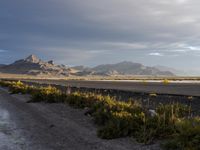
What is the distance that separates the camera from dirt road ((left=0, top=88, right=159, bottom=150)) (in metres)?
10.7

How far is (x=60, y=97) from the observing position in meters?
24.2

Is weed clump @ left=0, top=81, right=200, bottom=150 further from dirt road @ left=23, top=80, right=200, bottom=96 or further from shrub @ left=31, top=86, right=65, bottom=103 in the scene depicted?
dirt road @ left=23, top=80, right=200, bottom=96

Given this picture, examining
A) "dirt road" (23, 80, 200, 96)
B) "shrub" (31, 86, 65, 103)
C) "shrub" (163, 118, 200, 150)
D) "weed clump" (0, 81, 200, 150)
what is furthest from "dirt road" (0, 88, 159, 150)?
"dirt road" (23, 80, 200, 96)

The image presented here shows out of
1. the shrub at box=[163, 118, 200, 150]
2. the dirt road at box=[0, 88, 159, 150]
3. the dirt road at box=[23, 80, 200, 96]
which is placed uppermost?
the dirt road at box=[23, 80, 200, 96]

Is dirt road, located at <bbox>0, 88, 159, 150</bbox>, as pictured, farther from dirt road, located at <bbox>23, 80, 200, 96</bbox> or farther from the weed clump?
dirt road, located at <bbox>23, 80, 200, 96</bbox>

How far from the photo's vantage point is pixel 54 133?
13070 mm

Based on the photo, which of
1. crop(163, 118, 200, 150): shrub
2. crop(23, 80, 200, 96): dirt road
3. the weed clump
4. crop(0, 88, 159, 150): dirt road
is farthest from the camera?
crop(23, 80, 200, 96): dirt road

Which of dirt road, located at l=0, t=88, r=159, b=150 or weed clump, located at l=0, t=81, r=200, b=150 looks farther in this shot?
dirt road, located at l=0, t=88, r=159, b=150

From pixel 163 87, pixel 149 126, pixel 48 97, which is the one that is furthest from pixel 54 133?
pixel 163 87

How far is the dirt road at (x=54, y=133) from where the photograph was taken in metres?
10.7

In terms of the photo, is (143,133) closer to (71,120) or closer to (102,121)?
(102,121)

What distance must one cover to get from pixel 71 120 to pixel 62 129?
6.69ft

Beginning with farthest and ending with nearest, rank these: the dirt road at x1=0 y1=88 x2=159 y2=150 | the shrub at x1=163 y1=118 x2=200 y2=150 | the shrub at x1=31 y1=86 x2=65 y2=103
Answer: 1. the shrub at x1=31 y1=86 x2=65 y2=103
2. the dirt road at x1=0 y1=88 x2=159 y2=150
3. the shrub at x1=163 y1=118 x2=200 y2=150

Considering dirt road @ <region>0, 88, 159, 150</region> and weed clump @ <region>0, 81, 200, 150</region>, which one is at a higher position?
weed clump @ <region>0, 81, 200, 150</region>
